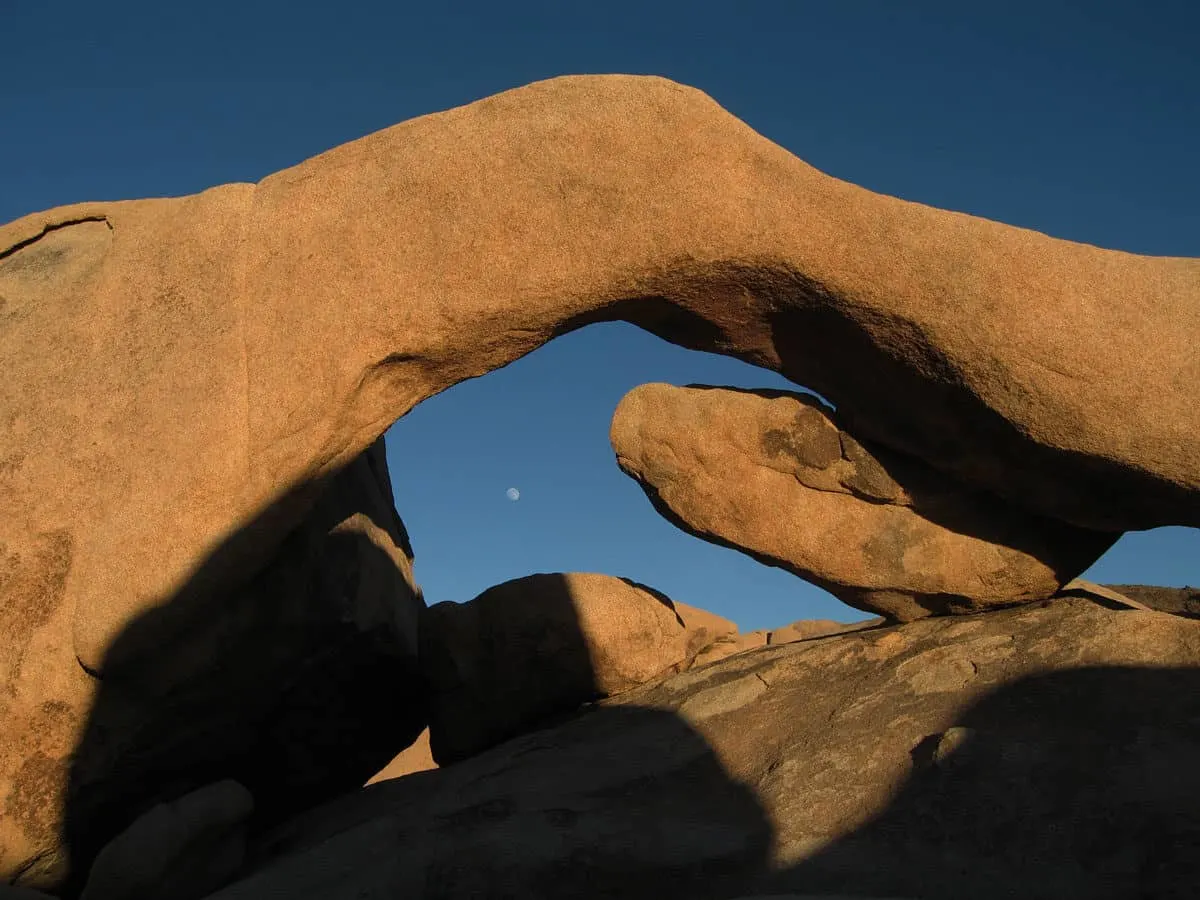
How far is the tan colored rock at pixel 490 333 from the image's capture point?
14.1ft

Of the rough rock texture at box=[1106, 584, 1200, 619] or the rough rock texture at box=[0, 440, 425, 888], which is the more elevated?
the rough rock texture at box=[0, 440, 425, 888]

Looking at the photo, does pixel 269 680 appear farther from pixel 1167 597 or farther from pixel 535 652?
pixel 1167 597

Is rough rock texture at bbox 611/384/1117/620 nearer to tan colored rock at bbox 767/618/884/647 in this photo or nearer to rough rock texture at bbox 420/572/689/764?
rough rock texture at bbox 420/572/689/764

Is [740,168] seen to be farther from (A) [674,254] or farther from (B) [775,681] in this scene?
(B) [775,681]

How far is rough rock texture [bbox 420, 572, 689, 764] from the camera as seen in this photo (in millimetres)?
5738

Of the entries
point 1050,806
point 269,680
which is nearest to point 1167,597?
point 1050,806

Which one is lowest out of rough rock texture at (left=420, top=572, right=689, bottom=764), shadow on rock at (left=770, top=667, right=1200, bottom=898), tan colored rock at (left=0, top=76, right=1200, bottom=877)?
shadow on rock at (left=770, top=667, right=1200, bottom=898)

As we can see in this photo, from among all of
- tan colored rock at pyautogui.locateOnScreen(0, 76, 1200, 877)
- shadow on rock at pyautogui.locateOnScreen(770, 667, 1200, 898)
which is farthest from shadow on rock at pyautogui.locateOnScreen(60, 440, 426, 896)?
shadow on rock at pyautogui.locateOnScreen(770, 667, 1200, 898)

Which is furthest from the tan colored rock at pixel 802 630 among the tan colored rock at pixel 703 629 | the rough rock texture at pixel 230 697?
the rough rock texture at pixel 230 697

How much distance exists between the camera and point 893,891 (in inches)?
124

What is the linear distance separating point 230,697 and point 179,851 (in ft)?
2.61

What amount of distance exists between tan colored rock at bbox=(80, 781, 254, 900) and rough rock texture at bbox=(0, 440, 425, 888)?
401 millimetres

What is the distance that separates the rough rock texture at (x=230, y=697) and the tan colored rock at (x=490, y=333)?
0.10 ft

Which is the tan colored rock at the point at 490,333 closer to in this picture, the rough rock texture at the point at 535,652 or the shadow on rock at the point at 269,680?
the shadow on rock at the point at 269,680
